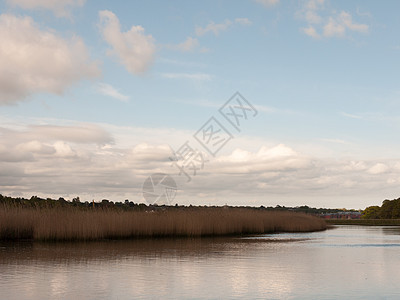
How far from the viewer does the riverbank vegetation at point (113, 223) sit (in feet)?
57.6

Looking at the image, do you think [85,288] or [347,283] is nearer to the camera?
[85,288]

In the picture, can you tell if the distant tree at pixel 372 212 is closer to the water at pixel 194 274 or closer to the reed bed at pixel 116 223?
the reed bed at pixel 116 223

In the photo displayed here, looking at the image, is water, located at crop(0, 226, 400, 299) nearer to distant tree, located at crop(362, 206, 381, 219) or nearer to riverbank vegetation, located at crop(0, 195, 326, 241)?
riverbank vegetation, located at crop(0, 195, 326, 241)

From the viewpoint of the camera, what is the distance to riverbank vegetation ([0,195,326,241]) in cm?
1755

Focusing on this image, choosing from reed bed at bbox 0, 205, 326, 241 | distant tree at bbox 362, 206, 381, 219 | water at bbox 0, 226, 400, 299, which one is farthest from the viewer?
distant tree at bbox 362, 206, 381, 219

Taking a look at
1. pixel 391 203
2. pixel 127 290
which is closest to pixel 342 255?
pixel 127 290

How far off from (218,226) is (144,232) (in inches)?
152

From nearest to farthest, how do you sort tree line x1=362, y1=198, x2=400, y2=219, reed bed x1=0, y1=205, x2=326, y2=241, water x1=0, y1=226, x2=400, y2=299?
1. water x1=0, y1=226, x2=400, y2=299
2. reed bed x1=0, y1=205, x2=326, y2=241
3. tree line x1=362, y1=198, x2=400, y2=219

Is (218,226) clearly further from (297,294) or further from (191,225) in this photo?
(297,294)

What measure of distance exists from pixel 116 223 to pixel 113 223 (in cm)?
14

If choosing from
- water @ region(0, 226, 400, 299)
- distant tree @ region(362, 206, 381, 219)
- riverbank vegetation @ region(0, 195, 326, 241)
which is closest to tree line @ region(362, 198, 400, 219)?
distant tree @ region(362, 206, 381, 219)

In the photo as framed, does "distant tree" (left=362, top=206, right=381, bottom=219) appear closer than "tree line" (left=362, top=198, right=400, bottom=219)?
No

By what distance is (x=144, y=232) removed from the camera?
64.5 feet

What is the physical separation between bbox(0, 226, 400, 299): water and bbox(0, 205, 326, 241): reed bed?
3168 millimetres
